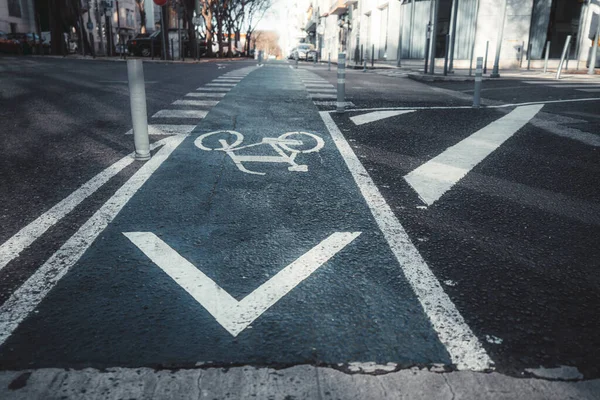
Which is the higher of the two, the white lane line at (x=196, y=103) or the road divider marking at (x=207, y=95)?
the road divider marking at (x=207, y=95)

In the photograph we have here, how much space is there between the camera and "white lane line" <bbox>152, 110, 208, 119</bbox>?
826 cm

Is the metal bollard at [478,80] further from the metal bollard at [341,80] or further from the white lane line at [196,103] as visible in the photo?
the white lane line at [196,103]

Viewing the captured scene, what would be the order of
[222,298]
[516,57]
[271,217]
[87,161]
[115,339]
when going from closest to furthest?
[115,339] → [222,298] → [271,217] → [87,161] → [516,57]

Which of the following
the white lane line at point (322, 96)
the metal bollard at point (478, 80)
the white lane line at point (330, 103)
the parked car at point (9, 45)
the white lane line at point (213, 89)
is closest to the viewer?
the metal bollard at point (478, 80)

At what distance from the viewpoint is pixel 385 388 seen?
1857 millimetres

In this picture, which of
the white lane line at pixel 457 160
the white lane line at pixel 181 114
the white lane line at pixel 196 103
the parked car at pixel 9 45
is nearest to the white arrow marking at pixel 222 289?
the white lane line at pixel 457 160

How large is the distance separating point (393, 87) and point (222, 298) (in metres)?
12.4

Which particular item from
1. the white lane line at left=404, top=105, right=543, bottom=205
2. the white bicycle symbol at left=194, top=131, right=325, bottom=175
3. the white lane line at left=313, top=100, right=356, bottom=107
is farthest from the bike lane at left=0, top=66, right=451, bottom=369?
the white lane line at left=313, top=100, right=356, bottom=107

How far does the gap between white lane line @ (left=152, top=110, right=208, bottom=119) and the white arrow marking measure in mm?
5219

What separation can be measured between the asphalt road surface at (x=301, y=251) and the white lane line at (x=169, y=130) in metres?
0.07

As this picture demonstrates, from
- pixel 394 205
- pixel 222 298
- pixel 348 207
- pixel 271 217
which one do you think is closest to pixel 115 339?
pixel 222 298

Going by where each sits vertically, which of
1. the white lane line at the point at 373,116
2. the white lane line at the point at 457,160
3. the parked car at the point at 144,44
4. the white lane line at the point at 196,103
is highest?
the parked car at the point at 144,44

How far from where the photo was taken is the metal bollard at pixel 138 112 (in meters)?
5.44

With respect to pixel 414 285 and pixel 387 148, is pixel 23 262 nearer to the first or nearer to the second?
pixel 414 285
